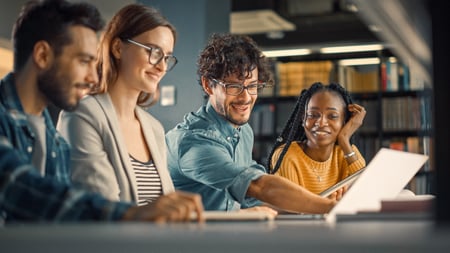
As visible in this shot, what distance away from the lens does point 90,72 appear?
54.1 inches

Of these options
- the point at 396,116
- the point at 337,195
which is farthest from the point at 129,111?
the point at 396,116

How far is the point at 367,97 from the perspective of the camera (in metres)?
5.93

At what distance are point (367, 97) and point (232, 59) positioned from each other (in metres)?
3.95

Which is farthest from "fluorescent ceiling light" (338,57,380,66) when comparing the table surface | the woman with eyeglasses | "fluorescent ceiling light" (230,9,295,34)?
the table surface

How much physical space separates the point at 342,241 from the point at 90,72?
98 centimetres

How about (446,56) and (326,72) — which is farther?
(326,72)

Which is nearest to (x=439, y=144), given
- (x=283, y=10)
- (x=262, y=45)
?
(x=283, y=10)

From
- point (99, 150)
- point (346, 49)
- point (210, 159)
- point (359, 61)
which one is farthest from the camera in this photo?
point (346, 49)

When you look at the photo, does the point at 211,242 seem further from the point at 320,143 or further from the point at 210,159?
the point at 320,143

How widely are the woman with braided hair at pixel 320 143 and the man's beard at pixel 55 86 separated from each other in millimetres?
1221

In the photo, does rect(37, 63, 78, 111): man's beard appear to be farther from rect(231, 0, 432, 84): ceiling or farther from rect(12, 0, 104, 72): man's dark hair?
rect(231, 0, 432, 84): ceiling

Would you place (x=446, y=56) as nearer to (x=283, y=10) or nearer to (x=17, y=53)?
(x=17, y=53)

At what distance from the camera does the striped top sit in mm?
1624

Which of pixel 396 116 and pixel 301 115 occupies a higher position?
pixel 301 115
